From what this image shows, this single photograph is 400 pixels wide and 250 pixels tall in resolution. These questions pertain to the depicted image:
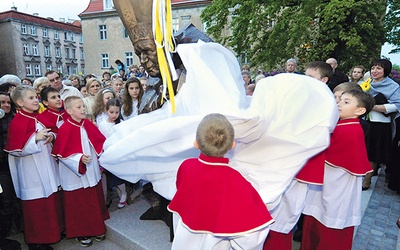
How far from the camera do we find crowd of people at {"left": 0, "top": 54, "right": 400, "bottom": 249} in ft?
5.80

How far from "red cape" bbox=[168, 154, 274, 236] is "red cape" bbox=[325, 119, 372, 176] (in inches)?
36.6

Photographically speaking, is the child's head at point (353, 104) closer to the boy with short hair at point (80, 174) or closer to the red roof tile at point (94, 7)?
the boy with short hair at point (80, 174)

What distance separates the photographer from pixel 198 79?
7.46 feet

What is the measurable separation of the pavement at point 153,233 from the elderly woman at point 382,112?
0.89 meters

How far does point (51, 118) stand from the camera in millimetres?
3250

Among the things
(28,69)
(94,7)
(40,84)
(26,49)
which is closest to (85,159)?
(40,84)

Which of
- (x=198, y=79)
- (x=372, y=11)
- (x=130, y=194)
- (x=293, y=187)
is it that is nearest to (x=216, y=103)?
(x=198, y=79)

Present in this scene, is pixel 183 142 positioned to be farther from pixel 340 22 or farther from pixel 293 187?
pixel 340 22

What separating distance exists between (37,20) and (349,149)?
139ft

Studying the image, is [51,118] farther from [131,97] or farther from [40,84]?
[40,84]

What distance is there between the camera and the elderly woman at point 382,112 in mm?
4258

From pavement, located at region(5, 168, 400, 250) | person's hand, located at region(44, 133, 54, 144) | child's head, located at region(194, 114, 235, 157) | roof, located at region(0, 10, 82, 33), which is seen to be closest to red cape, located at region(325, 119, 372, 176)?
child's head, located at region(194, 114, 235, 157)

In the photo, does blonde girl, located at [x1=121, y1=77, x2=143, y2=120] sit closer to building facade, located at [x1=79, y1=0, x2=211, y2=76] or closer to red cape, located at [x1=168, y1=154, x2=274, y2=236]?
red cape, located at [x1=168, y1=154, x2=274, y2=236]

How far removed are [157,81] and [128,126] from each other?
827 mm
